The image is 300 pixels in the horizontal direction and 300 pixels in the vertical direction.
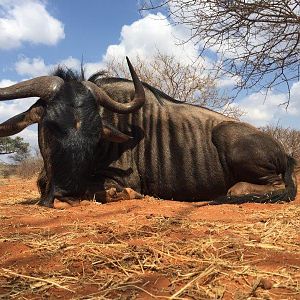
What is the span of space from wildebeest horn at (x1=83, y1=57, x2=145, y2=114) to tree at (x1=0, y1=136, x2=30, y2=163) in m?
16.8

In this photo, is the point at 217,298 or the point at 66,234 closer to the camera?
the point at 217,298

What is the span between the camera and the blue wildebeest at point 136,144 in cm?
433

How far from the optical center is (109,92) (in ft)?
17.3

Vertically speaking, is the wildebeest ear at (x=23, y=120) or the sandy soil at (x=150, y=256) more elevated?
the wildebeest ear at (x=23, y=120)

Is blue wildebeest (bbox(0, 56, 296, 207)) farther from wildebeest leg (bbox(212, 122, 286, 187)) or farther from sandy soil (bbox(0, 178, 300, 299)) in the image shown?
sandy soil (bbox(0, 178, 300, 299))

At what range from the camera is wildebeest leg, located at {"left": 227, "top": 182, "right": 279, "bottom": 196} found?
486cm

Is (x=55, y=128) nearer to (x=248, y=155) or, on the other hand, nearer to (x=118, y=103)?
(x=118, y=103)

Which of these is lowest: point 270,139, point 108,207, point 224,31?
point 108,207

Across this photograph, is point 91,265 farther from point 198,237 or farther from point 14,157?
point 14,157

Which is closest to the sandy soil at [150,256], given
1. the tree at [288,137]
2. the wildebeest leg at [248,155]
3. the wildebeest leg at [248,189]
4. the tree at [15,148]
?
the wildebeest leg at [248,189]

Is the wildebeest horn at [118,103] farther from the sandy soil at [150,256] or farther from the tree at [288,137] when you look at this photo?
the tree at [288,137]

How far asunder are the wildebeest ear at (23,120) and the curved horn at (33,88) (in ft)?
0.43

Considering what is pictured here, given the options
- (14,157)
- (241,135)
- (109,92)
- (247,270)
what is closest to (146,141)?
Result: (109,92)

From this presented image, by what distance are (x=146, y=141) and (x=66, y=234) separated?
2.59m
